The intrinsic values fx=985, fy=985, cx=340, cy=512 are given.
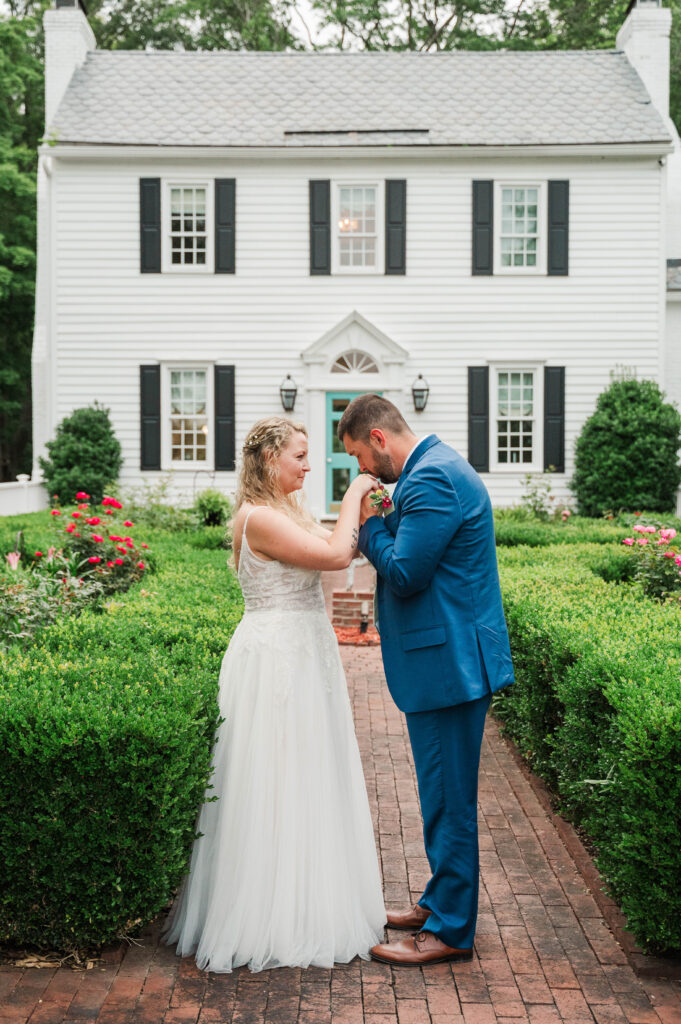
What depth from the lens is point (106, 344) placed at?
724 inches

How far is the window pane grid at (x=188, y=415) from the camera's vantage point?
60.4 ft

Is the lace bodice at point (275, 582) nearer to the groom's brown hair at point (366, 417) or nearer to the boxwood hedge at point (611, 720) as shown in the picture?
the groom's brown hair at point (366, 417)

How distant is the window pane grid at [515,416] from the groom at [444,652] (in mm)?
14895

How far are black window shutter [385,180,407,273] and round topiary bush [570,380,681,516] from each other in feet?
15.0

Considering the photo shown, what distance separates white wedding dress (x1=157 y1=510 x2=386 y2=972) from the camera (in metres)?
3.70

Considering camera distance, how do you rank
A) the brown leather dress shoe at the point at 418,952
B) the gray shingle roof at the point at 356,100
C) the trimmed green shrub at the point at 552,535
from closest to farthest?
1. the brown leather dress shoe at the point at 418,952
2. the trimmed green shrub at the point at 552,535
3. the gray shingle roof at the point at 356,100

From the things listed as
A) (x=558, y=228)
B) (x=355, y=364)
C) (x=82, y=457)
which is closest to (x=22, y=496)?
(x=82, y=457)

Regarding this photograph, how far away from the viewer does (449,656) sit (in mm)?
3670

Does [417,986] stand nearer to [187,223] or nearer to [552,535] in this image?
[552,535]

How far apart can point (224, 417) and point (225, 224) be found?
356 centimetres

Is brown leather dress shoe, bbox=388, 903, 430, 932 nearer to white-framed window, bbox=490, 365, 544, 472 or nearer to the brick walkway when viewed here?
the brick walkway

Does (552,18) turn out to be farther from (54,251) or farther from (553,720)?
(553,720)

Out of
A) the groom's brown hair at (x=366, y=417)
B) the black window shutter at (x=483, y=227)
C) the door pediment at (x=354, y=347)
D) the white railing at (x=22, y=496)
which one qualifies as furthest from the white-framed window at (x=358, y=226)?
the groom's brown hair at (x=366, y=417)

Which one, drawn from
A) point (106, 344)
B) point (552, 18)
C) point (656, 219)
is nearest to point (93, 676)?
point (106, 344)
